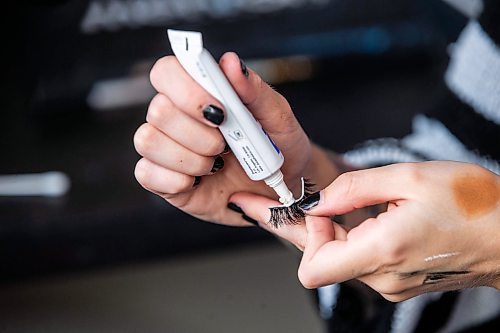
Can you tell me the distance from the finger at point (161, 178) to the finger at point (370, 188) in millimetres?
99

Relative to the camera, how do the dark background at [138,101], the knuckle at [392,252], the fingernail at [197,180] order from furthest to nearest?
the dark background at [138,101], the fingernail at [197,180], the knuckle at [392,252]

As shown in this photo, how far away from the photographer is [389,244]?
0.43 metres

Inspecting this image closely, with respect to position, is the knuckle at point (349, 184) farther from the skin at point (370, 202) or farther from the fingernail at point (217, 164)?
the fingernail at point (217, 164)

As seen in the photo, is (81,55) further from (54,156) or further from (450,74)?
(450,74)

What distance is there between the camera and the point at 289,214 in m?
0.52

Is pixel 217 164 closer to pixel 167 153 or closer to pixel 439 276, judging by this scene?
pixel 167 153

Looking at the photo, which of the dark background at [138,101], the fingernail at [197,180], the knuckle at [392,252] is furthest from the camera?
the dark background at [138,101]

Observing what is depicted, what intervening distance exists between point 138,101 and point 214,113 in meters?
0.47

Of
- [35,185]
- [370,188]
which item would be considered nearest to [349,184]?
[370,188]

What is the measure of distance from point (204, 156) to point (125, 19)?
44 cm

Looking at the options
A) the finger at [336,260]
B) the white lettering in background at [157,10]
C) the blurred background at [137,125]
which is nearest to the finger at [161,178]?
the finger at [336,260]

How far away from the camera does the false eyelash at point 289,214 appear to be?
1.68ft

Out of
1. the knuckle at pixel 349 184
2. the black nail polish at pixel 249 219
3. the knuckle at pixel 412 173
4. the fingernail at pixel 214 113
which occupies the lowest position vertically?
the black nail polish at pixel 249 219

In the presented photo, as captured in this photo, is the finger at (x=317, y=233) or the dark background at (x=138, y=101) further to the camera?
the dark background at (x=138, y=101)
